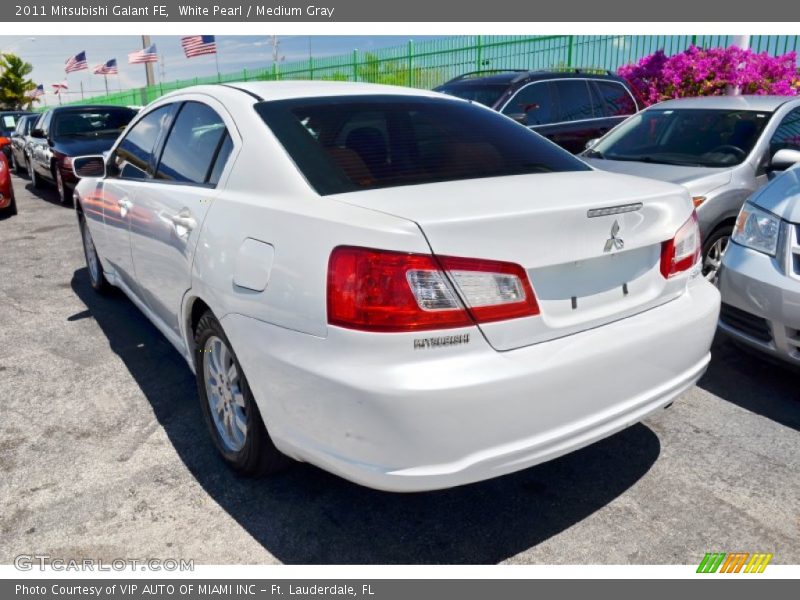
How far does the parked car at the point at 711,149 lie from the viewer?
507cm

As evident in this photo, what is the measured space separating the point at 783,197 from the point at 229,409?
317 cm

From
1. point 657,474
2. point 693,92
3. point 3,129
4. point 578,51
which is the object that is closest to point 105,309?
point 657,474

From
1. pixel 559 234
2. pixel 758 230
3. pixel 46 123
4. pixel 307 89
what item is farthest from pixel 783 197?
pixel 46 123

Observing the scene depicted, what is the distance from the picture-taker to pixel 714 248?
5191 mm

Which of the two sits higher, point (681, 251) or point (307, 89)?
point (307, 89)

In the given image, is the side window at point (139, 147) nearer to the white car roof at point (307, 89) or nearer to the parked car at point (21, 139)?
the white car roof at point (307, 89)

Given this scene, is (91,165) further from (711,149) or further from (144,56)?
(144,56)

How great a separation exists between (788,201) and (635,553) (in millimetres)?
2322

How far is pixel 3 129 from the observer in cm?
2261

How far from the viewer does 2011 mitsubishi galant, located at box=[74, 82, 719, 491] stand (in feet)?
6.58

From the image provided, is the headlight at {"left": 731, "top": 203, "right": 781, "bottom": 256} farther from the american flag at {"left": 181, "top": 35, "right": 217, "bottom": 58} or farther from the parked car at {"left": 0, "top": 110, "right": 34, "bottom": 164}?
the american flag at {"left": 181, "top": 35, "right": 217, "bottom": 58}

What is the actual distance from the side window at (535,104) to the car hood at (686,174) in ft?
9.11

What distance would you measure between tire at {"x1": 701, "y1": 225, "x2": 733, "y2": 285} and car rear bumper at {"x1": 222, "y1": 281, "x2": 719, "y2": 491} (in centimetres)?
309

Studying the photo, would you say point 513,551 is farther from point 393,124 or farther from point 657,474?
point 393,124
